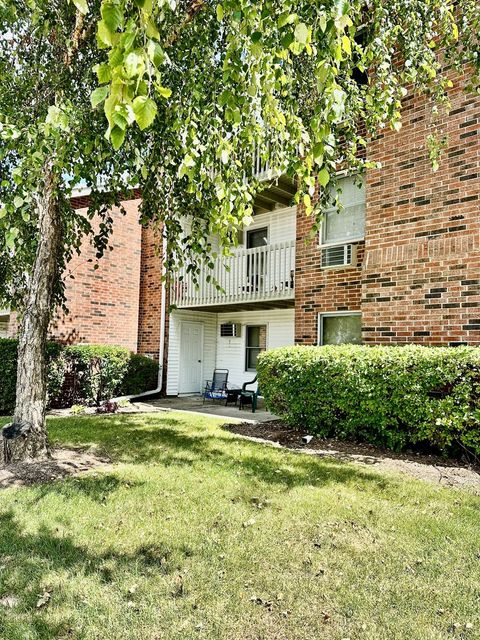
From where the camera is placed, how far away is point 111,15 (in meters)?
1.61

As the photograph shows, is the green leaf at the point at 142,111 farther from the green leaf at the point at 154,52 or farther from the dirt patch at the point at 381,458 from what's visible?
the dirt patch at the point at 381,458

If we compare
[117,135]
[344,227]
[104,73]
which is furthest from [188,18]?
[344,227]

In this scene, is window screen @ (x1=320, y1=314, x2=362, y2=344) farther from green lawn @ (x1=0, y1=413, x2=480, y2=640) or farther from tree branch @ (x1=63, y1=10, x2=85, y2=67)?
tree branch @ (x1=63, y1=10, x2=85, y2=67)

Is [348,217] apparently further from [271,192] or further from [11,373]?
[11,373]

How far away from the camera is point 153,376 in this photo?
43.1 ft

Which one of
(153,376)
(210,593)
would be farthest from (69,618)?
(153,376)

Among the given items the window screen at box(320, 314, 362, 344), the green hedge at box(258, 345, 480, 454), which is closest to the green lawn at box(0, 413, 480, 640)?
the green hedge at box(258, 345, 480, 454)

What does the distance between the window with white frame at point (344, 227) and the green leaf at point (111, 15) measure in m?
7.40

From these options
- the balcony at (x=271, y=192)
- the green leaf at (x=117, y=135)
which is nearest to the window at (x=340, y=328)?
the balcony at (x=271, y=192)

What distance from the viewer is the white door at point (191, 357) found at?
13.9 meters

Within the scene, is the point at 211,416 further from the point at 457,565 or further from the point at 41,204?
the point at 457,565

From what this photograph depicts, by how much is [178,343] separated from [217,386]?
6.02ft

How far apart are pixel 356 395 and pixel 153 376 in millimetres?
7837

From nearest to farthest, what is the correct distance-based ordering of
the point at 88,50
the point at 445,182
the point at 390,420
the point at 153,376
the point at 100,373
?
the point at 88,50 → the point at 390,420 → the point at 445,182 → the point at 100,373 → the point at 153,376
